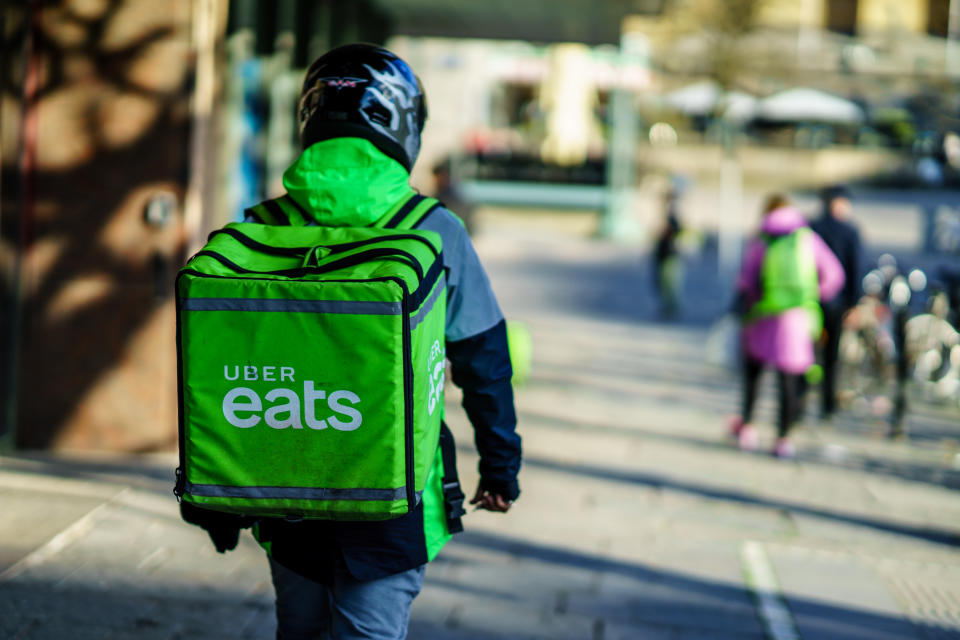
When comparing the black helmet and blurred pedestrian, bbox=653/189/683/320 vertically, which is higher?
the black helmet

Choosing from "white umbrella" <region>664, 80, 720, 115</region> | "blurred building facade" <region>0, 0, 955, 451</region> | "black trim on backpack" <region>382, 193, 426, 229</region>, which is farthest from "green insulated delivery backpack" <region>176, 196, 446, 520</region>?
"white umbrella" <region>664, 80, 720, 115</region>

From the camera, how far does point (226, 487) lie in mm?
2189

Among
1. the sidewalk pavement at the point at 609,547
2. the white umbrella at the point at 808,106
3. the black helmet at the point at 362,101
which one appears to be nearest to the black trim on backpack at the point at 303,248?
the black helmet at the point at 362,101

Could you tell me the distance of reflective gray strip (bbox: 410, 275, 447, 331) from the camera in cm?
213

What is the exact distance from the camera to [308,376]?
6.94 ft

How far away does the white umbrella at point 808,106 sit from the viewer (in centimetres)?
3453

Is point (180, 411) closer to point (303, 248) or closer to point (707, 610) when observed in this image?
point (303, 248)

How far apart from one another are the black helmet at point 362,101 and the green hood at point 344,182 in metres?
0.04

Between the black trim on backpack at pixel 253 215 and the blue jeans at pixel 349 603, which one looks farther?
the black trim on backpack at pixel 253 215

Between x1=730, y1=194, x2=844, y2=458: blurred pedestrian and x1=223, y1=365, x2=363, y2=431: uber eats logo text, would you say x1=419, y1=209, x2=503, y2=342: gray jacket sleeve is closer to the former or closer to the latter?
x1=223, y1=365, x2=363, y2=431: uber eats logo text

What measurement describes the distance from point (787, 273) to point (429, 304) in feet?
18.0

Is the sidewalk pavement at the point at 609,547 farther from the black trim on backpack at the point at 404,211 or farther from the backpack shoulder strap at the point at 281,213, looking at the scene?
the black trim on backpack at the point at 404,211

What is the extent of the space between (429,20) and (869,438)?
6427 millimetres

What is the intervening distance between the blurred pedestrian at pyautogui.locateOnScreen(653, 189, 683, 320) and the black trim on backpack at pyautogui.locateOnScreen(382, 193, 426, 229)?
1172 cm
